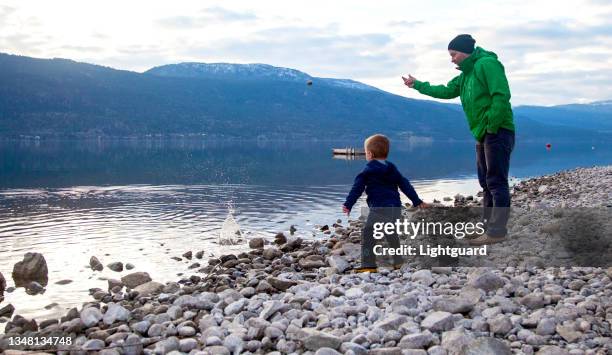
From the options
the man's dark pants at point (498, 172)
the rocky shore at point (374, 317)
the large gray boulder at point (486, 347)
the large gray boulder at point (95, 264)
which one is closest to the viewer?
the large gray boulder at point (486, 347)

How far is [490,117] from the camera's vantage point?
30.2 ft

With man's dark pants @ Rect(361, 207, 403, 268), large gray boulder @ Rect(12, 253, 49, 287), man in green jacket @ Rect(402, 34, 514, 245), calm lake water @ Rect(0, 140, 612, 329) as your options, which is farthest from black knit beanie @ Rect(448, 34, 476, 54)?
large gray boulder @ Rect(12, 253, 49, 287)

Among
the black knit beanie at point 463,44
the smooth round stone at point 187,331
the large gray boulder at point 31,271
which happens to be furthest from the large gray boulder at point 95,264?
the black knit beanie at point 463,44

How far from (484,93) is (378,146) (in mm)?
2186

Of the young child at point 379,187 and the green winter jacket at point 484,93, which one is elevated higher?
the green winter jacket at point 484,93

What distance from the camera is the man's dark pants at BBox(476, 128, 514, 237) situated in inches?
369

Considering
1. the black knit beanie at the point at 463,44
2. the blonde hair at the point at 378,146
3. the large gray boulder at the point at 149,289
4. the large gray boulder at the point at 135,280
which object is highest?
the black knit beanie at the point at 463,44

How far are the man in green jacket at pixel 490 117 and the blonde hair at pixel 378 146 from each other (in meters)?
1.78

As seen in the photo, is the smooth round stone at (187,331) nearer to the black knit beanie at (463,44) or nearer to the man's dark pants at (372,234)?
the man's dark pants at (372,234)

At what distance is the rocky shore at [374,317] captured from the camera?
19.6 feet

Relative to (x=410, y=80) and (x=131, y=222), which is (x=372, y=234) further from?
(x=131, y=222)

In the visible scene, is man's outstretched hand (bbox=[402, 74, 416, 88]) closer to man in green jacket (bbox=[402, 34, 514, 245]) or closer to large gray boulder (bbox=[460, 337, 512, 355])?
man in green jacket (bbox=[402, 34, 514, 245])

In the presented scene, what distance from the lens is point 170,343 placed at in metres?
6.76

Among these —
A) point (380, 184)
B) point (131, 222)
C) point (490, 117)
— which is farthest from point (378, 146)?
point (131, 222)
